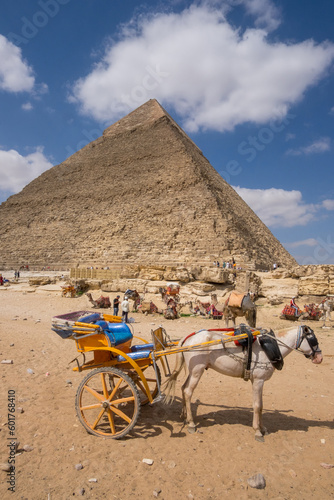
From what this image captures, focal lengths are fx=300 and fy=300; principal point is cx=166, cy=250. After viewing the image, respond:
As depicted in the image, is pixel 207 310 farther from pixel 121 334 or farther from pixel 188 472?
pixel 188 472

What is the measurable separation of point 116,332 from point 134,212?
1982 inches

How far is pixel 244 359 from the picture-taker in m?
2.90

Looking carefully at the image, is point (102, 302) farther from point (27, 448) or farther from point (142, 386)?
point (27, 448)

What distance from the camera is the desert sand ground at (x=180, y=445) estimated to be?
219cm

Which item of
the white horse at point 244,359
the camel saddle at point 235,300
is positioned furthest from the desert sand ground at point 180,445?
the camel saddle at point 235,300

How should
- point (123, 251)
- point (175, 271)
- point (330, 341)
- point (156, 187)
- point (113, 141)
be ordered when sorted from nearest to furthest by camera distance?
1. point (330, 341)
2. point (175, 271)
3. point (123, 251)
4. point (156, 187)
5. point (113, 141)

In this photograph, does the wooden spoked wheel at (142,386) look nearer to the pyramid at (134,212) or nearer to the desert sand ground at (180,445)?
the desert sand ground at (180,445)

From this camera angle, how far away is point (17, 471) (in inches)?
89.2

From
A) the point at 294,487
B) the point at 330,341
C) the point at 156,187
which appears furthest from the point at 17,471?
the point at 156,187

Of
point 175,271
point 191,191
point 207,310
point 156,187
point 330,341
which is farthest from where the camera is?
point 156,187

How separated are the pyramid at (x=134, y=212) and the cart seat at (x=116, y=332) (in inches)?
1183

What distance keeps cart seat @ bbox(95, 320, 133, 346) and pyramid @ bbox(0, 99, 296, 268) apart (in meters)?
30.0

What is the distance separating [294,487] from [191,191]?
166 ft

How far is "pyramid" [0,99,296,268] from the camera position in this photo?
41931 millimetres
